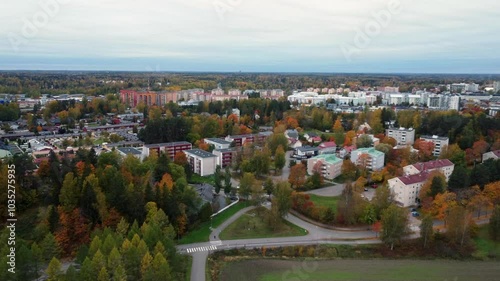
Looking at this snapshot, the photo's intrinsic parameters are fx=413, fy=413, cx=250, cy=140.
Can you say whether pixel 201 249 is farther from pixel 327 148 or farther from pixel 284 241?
pixel 327 148

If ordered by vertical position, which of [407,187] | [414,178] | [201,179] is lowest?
[201,179]

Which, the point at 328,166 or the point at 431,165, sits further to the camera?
the point at 328,166

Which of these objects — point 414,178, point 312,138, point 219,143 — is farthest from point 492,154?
point 219,143

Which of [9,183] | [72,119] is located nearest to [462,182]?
[9,183]

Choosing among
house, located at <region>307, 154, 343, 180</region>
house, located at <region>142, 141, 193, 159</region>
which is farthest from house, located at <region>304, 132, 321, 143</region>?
house, located at <region>142, 141, 193, 159</region>

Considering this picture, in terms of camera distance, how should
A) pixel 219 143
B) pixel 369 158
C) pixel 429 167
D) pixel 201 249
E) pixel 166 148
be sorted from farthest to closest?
1. pixel 219 143
2. pixel 166 148
3. pixel 369 158
4. pixel 429 167
5. pixel 201 249

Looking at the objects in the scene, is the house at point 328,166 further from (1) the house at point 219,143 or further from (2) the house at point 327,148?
(1) the house at point 219,143

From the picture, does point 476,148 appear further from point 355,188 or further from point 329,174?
point 355,188
